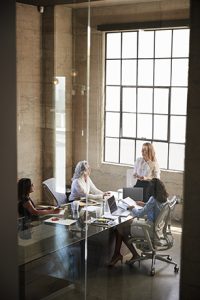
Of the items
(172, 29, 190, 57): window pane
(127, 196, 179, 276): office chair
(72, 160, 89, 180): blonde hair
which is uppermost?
(172, 29, 190, 57): window pane

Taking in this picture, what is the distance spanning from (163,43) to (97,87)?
61cm

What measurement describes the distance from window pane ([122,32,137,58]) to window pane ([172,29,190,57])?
0.34 m

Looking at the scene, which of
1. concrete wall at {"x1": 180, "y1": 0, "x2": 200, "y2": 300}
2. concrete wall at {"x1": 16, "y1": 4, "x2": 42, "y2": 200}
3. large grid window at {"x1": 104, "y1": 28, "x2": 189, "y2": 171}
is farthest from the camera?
concrete wall at {"x1": 16, "y1": 4, "x2": 42, "y2": 200}

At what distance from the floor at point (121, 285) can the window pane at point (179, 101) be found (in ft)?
3.87

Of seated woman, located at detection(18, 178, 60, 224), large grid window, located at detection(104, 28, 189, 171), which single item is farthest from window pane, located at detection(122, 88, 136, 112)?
seated woman, located at detection(18, 178, 60, 224)

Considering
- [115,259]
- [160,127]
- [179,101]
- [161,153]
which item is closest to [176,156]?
[161,153]

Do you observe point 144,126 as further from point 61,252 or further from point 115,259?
point 61,252

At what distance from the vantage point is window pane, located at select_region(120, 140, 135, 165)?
332 cm

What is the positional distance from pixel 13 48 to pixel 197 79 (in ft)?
6.04

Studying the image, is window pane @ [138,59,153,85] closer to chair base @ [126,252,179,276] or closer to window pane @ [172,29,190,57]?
window pane @ [172,29,190,57]

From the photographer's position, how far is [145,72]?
10.6ft

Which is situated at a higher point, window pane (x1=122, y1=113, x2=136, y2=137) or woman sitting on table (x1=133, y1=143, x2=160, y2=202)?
window pane (x1=122, y1=113, x2=136, y2=137)

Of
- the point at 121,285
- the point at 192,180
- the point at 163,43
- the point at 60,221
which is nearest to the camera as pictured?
the point at 192,180

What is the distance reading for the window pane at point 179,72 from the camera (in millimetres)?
2988
